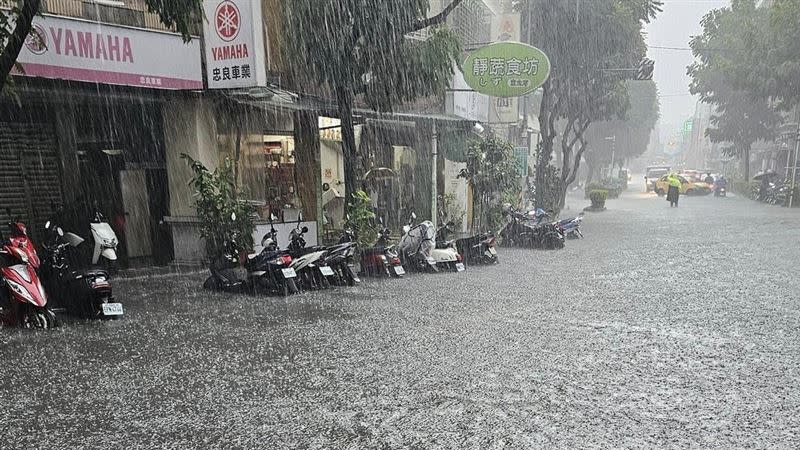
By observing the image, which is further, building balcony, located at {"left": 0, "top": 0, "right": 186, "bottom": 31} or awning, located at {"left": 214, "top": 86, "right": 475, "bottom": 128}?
awning, located at {"left": 214, "top": 86, "right": 475, "bottom": 128}

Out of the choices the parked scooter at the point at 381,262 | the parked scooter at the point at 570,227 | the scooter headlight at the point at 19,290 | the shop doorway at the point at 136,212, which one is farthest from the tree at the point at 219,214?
the parked scooter at the point at 570,227

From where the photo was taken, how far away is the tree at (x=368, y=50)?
29.8 feet

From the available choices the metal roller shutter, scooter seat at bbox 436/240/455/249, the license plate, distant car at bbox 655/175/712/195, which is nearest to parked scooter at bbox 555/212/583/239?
scooter seat at bbox 436/240/455/249

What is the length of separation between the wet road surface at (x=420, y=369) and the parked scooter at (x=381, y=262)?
0.79 meters

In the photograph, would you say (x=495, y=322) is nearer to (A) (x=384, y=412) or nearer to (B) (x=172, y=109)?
(A) (x=384, y=412)

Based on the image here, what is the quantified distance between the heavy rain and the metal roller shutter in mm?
36

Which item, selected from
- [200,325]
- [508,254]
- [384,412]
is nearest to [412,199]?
[508,254]

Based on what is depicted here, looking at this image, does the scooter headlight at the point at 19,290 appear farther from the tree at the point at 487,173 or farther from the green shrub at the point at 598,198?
the green shrub at the point at 598,198

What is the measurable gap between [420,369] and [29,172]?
26.0ft

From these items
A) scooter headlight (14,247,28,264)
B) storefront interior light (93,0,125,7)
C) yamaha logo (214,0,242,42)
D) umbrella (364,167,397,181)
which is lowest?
scooter headlight (14,247,28,264)

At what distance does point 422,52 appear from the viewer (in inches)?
381

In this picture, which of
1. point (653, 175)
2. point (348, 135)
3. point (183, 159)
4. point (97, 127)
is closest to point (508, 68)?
point (348, 135)

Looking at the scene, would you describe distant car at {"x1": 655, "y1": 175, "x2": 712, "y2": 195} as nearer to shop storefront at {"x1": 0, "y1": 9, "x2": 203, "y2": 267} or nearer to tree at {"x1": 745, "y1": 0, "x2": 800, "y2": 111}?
tree at {"x1": 745, "y1": 0, "x2": 800, "y2": 111}

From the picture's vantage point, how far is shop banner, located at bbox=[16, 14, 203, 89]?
26.1 ft
